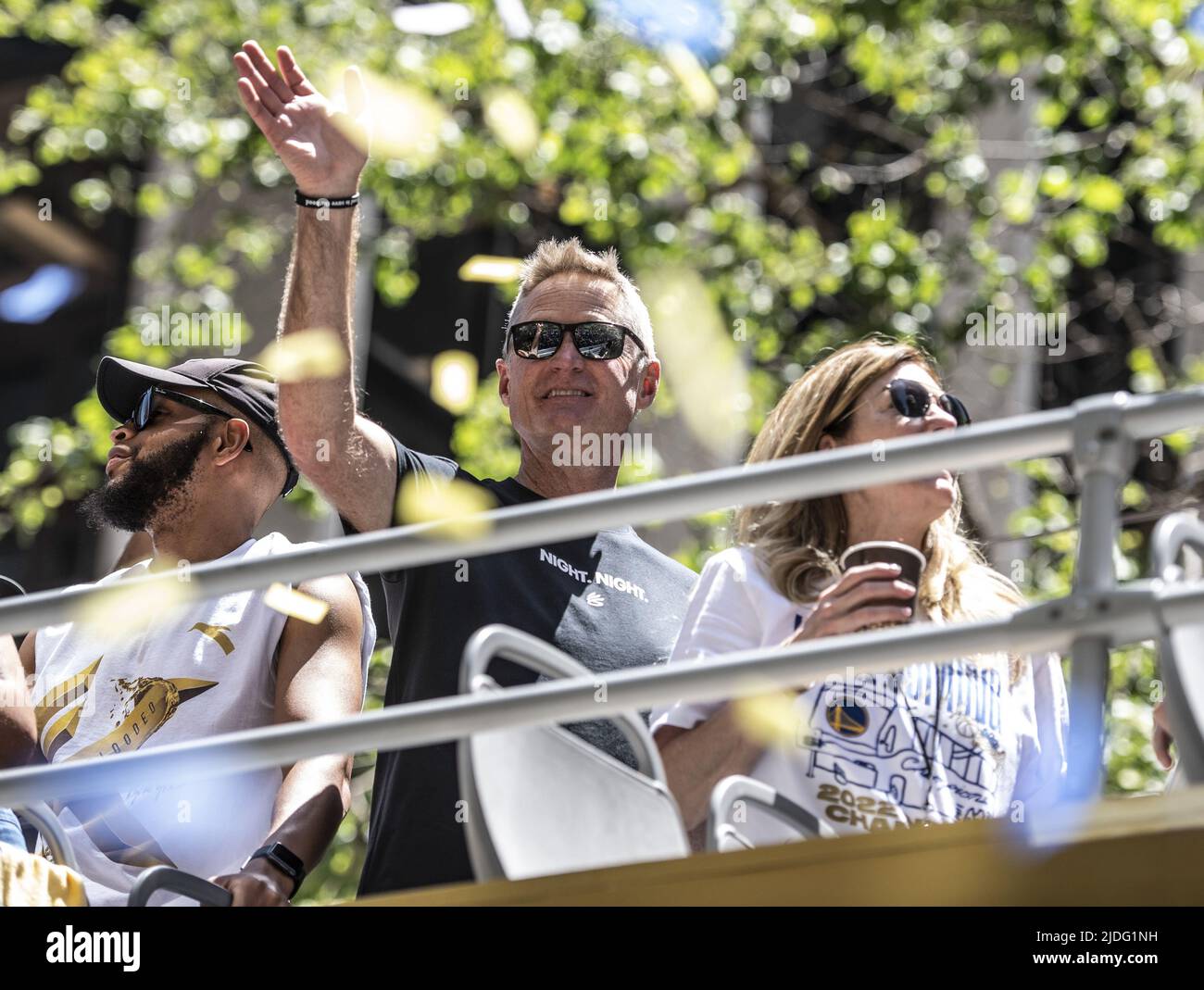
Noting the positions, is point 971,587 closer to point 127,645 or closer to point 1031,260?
point 127,645

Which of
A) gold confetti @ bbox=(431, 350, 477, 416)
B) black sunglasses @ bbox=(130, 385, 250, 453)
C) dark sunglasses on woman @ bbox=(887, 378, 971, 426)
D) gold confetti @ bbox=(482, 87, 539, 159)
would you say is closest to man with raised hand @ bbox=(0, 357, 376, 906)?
black sunglasses @ bbox=(130, 385, 250, 453)

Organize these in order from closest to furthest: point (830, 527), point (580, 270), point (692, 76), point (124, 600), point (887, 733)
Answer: point (124, 600) → point (887, 733) → point (830, 527) → point (580, 270) → point (692, 76)

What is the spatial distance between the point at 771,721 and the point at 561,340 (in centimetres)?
107

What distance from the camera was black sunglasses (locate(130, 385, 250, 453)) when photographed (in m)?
3.73

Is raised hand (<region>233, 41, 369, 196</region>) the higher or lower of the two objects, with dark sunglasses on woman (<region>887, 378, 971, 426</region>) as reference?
higher

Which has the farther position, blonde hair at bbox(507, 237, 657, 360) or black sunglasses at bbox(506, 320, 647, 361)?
blonde hair at bbox(507, 237, 657, 360)

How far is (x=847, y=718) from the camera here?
9.29 ft

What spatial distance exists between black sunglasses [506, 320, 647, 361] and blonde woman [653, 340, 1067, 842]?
39cm

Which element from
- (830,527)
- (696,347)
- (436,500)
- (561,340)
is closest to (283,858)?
(436,500)

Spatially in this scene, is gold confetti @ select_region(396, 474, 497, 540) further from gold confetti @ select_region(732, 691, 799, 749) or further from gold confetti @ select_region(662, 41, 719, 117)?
gold confetti @ select_region(662, 41, 719, 117)

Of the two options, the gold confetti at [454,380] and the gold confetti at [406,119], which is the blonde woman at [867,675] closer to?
the gold confetti at [454,380]

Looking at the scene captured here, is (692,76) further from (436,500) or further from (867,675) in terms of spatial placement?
(867,675)

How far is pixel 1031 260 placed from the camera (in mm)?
8336
